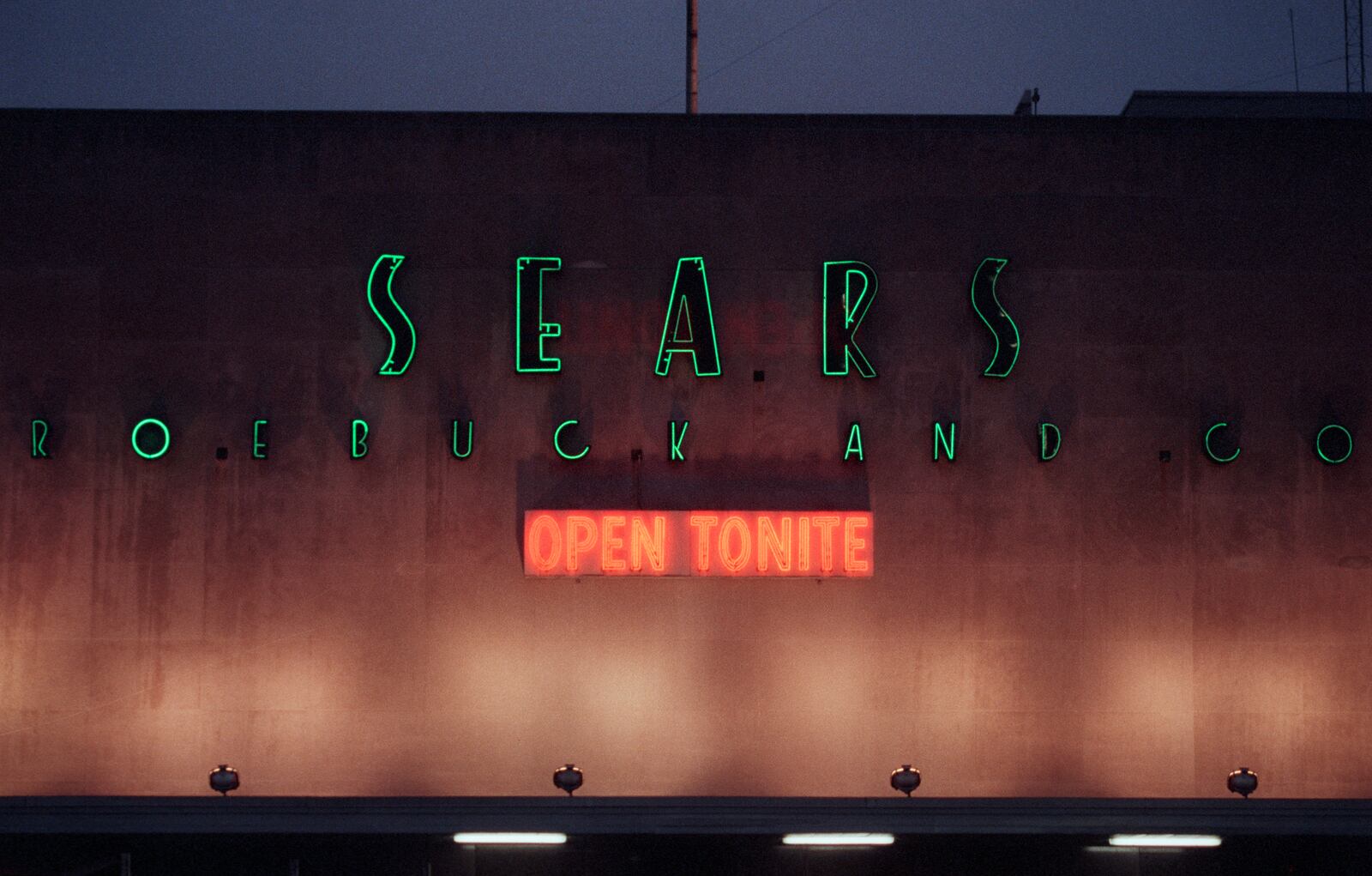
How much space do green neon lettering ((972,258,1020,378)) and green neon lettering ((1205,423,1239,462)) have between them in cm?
250

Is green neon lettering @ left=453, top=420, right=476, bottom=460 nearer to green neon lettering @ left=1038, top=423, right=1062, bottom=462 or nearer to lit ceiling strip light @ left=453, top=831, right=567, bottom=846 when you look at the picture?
lit ceiling strip light @ left=453, top=831, right=567, bottom=846

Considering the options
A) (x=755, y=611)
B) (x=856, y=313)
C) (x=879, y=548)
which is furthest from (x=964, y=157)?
(x=755, y=611)

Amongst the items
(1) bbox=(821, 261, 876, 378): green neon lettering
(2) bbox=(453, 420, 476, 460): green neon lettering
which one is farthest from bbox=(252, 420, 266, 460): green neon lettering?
(1) bbox=(821, 261, 876, 378): green neon lettering

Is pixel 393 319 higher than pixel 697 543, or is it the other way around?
pixel 393 319

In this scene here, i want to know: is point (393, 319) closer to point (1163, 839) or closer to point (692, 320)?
point (692, 320)

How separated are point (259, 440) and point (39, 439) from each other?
267cm

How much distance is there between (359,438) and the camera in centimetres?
1387

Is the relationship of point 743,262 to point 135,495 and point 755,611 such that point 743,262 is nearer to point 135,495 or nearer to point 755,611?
point 755,611

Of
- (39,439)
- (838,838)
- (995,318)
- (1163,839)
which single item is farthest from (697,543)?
(39,439)

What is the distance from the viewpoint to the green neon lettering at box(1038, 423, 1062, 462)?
13.9 metres

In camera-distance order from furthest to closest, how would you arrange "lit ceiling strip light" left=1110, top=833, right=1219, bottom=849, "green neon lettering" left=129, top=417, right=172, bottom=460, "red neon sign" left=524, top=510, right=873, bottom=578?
"green neon lettering" left=129, top=417, right=172, bottom=460 < "red neon sign" left=524, top=510, right=873, bottom=578 < "lit ceiling strip light" left=1110, top=833, right=1219, bottom=849

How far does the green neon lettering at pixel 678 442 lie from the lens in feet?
45.4

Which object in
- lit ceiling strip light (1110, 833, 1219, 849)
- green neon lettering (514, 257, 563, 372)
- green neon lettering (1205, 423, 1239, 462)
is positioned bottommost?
lit ceiling strip light (1110, 833, 1219, 849)

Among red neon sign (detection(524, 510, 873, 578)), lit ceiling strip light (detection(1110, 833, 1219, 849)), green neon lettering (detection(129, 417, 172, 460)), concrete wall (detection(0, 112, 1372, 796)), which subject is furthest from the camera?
green neon lettering (detection(129, 417, 172, 460))
